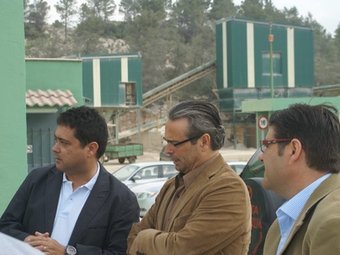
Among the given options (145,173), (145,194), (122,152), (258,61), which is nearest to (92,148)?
(145,194)

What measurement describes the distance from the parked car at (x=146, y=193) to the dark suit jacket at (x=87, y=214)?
31.2 ft

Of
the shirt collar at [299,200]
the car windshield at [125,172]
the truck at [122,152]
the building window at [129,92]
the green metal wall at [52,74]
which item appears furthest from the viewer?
the building window at [129,92]

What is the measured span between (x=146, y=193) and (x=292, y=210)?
37.5ft

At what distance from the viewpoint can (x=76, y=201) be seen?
322cm

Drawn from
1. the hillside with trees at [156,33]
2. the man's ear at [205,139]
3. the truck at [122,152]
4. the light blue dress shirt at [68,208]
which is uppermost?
the hillside with trees at [156,33]

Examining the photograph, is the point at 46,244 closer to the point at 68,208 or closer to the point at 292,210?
the point at 68,208

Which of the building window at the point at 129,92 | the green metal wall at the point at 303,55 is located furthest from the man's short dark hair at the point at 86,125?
the green metal wall at the point at 303,55

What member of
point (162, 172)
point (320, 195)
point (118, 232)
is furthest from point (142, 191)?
point (320, 195)

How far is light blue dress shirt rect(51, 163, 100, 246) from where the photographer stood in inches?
123

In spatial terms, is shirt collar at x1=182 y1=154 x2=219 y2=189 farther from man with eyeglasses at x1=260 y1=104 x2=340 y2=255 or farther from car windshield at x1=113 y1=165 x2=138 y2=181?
car windshield at x1=113 y1=165 x2=138 y2=181

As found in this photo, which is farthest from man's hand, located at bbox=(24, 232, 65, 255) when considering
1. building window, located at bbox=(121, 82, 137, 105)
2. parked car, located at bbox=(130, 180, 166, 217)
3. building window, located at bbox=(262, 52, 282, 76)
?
building window, located at bbox=(262, 52, 282, 76)

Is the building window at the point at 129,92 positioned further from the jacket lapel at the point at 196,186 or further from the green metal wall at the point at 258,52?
the jacket lapel at the point at 196,186

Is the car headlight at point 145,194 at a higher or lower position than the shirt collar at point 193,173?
lower

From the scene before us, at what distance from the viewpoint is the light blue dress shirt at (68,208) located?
10.3 feet
